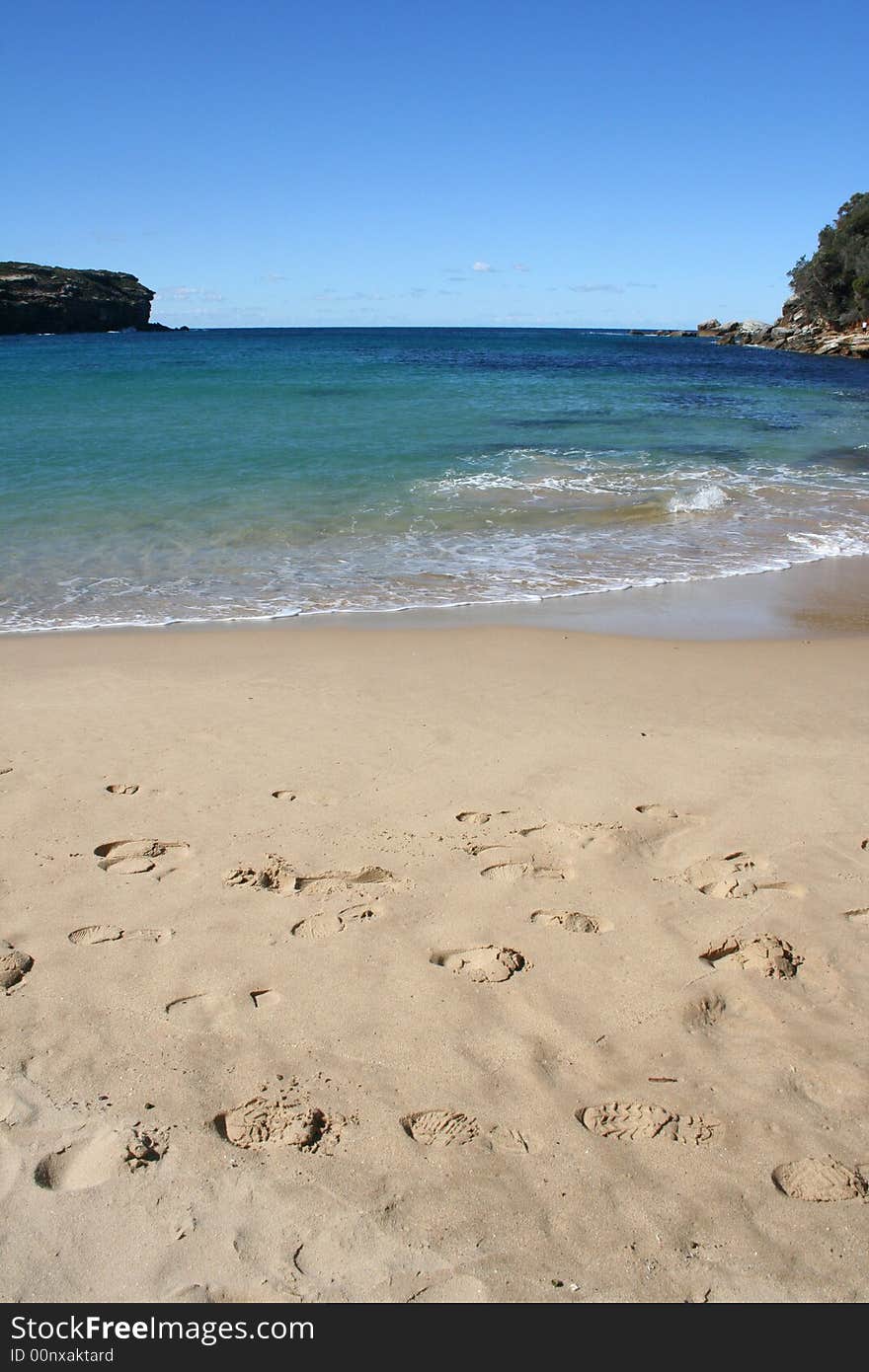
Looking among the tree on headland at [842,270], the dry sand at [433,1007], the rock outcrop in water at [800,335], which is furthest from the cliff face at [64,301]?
the dry sand at [433,1007]

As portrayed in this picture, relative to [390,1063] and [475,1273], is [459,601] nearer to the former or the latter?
[390,1063]

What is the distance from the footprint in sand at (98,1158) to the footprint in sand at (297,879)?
1140mm

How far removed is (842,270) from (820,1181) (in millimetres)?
67997

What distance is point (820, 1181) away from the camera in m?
2.20

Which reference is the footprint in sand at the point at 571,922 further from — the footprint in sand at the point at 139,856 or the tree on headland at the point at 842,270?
the tree on headland at the point at 842,270

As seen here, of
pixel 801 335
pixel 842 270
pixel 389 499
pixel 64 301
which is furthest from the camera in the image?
pixel 64 301

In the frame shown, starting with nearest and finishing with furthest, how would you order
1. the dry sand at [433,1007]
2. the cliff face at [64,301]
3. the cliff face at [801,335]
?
the dry sand at [433,1007] → the cliff face at [801,335] → the cliff face at [64,301]

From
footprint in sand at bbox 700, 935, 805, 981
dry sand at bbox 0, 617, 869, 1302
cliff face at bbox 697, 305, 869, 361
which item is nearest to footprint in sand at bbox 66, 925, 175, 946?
dry sand at bbox 0, 617, 869, 1302

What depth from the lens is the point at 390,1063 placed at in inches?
101

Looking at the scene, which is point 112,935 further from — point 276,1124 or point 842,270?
point 842,270

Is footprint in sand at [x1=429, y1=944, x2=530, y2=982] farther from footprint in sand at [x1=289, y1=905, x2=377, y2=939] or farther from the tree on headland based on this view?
the tree on headland

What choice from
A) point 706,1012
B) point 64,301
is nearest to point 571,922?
point 706,1012

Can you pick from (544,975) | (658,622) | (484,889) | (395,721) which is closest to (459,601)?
(658,622)

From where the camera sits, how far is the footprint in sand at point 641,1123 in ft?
7.64
